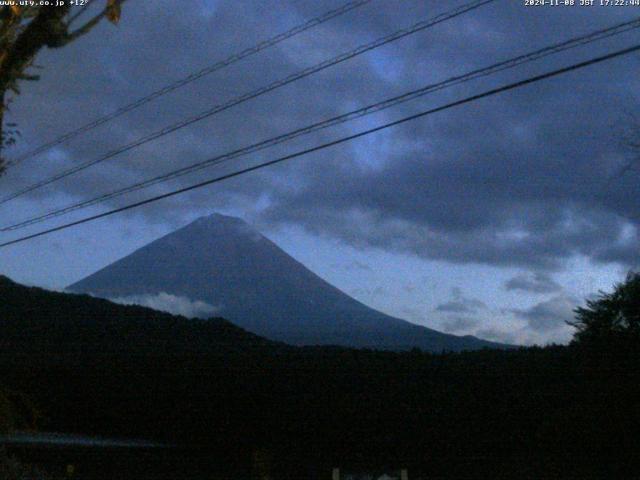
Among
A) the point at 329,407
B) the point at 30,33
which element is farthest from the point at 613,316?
the point at 30,33

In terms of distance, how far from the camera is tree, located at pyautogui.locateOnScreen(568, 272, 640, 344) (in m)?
16.2

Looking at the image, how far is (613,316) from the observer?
16.9m

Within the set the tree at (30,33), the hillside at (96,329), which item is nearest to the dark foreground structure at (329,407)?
the hillside at (96,329)

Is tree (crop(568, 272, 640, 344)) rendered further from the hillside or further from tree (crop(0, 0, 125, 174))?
tree (crop(0, 0, 125, 174))

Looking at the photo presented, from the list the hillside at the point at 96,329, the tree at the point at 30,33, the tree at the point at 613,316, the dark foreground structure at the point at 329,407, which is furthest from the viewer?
the hillside at the point at 96,329

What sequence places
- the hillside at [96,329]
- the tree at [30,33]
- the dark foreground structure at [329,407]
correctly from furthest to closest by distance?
1. the hillside at [96,329]
2. the dark foreground structure at [329,407]
3. the tree at [30,33]

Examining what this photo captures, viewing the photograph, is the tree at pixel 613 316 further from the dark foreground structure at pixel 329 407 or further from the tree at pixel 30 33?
the tree at pixel 30 33

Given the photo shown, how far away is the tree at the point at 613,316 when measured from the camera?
16188 mm

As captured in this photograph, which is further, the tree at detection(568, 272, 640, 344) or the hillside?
the hillside

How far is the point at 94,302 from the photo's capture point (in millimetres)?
26016

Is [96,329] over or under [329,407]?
over

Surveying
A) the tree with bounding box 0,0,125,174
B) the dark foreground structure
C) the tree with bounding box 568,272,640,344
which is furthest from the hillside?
the tree with bounding box 0,0,125,174

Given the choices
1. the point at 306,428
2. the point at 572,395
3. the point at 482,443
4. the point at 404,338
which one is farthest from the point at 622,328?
the point at 404,338

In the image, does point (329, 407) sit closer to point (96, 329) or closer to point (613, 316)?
point (613, 316)
